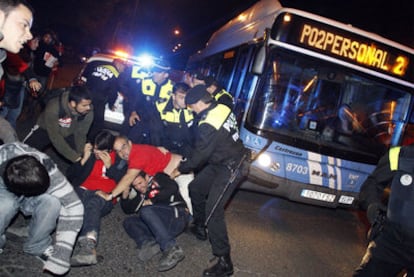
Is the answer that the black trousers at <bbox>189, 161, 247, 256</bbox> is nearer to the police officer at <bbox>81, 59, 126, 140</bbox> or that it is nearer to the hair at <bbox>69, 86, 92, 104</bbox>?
the hair at <bbox>69, 86, 92, 104</bbox>

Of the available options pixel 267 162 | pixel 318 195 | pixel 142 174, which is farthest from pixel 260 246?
pixel 142 174

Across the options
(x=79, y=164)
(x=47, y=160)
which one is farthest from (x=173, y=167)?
(x=47, y=160)

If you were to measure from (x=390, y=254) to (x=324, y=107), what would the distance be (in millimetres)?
2948

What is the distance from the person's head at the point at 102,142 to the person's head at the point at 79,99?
1.58 ft

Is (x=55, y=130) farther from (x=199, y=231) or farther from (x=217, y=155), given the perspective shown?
(x=199, y=231)

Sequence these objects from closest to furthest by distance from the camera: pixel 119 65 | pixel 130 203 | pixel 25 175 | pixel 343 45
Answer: pixel 25 175 → pixel 130 203 → pixel 343 45 → pixel 119 65

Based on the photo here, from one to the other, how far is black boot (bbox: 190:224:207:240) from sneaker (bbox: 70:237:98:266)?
1381 millimetres

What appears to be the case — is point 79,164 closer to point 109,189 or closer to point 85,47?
point 109,189

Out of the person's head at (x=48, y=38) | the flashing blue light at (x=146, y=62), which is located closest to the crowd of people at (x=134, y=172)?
Answer: the flashing blue light at (x=146, y=62)

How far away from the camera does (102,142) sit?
3924mm

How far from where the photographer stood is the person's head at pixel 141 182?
405 cm

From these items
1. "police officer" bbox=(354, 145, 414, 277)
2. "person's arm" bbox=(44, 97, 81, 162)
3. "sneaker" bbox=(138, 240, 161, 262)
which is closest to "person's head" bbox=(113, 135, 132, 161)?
"person's arm" bbox=(44, 97, 81, 162)

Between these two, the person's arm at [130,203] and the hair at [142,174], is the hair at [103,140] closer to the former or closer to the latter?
the hair at [142,174]

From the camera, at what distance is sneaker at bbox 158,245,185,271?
11.5 ft
